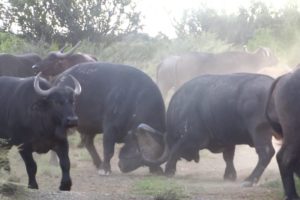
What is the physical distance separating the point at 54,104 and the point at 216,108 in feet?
10.4

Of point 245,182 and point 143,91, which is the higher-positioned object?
point 143,91

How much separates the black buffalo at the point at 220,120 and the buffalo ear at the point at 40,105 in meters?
2.73

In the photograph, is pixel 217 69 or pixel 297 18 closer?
pixel 217 69

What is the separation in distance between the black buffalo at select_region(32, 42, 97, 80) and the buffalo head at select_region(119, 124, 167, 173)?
4.14 metres

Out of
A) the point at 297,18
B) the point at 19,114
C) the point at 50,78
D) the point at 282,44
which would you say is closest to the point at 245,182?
the point at 19,114

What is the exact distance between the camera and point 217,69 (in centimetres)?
2244

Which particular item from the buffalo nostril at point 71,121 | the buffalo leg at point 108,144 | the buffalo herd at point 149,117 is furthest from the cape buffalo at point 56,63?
the buffalo nostril at point 71,121

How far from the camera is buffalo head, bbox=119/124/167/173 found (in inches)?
556

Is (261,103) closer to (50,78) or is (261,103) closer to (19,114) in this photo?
(19,114)

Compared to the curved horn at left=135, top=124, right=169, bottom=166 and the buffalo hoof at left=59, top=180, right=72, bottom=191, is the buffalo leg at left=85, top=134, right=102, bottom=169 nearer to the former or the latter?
the curved horn at left=135, top=124, right=169, bottom=166

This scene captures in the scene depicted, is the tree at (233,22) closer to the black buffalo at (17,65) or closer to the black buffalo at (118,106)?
the black buffalo at (17,65)

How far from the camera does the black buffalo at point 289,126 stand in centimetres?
993

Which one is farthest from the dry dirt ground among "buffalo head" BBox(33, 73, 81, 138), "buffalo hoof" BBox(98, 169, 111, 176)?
"buffalo head" BBox(33, 73, 81, 138)

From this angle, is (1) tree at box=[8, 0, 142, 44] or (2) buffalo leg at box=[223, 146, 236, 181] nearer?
(2) buffalo leg at box=[223, 146, 236, 181]
